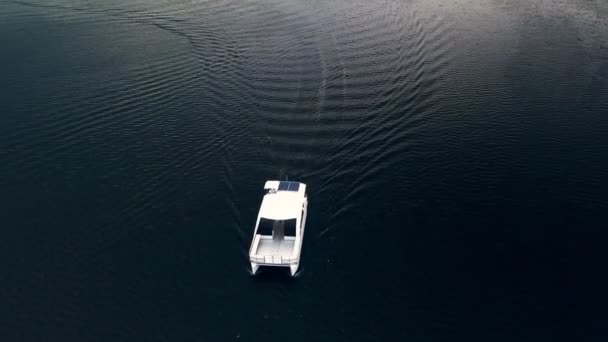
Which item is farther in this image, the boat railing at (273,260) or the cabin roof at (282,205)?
the cabin roof at (282,205)

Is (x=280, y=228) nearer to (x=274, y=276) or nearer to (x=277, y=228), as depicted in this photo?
(x=277, y=228)

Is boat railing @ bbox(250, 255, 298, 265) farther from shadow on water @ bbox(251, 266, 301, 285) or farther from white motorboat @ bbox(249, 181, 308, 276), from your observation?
shadow on water @ bbox(251, 266, 301, 285)

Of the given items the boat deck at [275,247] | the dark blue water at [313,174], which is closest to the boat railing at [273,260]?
the boat deck at [275,247]

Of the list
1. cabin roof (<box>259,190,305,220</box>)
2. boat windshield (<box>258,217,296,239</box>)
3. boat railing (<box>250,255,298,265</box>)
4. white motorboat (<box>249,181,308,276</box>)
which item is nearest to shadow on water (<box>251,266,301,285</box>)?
white motorboat (<box>249,181,308,276</box>)

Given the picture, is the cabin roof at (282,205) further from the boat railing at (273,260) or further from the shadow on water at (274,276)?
the shadow on water at (274,276)

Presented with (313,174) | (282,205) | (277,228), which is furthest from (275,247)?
(313,174)

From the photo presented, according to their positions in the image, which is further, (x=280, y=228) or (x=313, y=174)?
(x=313, y=174)
